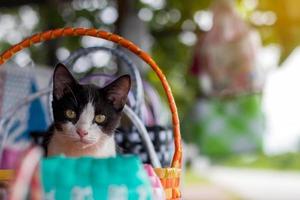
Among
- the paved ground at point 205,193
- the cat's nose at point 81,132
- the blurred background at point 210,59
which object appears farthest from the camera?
the paved ground at point 205,193

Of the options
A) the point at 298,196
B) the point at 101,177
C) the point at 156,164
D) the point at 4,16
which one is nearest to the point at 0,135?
the point at 156,164

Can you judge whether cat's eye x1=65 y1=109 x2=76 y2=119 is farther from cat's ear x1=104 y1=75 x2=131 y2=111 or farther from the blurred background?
the blurred background

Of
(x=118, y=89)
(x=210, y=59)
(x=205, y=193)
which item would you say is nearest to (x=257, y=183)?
(x=205, y=193)

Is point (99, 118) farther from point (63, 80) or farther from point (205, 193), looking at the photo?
point (205, 193)

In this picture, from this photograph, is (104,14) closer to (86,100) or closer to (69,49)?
(69,49)

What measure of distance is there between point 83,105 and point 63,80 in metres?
0.06

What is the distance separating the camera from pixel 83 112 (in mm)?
1046

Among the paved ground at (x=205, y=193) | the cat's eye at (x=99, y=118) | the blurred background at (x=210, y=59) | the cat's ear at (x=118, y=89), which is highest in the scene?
the blurred background at (x=210, y=59)

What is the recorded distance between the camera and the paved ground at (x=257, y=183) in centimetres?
324

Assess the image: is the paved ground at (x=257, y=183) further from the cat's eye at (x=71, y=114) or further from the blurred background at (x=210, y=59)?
the cat's eye at (x=71, y=114)

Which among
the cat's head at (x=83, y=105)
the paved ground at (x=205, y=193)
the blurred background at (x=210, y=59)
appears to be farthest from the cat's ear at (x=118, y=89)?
the paved ground at (x=205, y=193)

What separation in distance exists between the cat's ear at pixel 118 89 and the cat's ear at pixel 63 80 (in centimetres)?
6

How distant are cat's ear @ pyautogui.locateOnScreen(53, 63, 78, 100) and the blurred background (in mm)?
974

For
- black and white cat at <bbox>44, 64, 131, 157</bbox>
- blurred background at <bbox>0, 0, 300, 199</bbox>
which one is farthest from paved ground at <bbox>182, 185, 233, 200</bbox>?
black and white cat at <bbox>44, 64, 131, 157</bbox>
